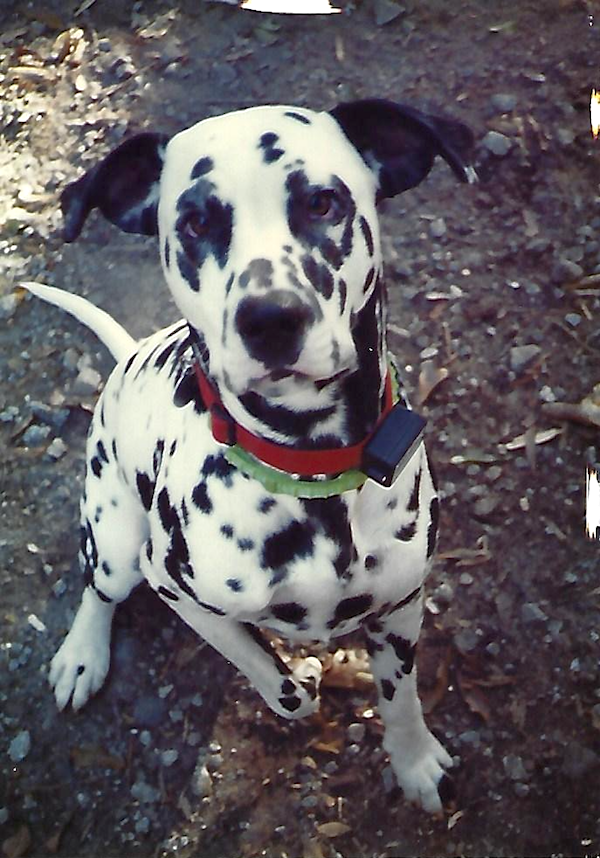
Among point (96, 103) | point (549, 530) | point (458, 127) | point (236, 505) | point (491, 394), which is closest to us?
point (458, 127)

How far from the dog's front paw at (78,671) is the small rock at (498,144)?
2.42 meters

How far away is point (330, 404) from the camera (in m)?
2.01

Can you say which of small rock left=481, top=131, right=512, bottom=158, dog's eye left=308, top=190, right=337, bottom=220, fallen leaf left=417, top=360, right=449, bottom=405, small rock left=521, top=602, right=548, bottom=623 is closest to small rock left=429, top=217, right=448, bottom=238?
small rock left=481, top=131, right=512, bottom=158

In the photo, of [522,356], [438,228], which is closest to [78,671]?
[522,356]

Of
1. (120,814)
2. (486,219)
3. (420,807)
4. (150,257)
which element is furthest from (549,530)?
(150,257)

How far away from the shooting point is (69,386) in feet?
12.2

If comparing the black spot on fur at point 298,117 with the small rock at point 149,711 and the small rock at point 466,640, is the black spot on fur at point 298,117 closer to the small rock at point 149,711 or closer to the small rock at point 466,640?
the small rock at point 466,640

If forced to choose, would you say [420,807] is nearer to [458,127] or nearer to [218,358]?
[218,358]

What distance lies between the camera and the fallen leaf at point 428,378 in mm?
3541

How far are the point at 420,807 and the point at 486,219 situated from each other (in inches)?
87.4

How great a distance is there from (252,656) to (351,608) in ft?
1.21

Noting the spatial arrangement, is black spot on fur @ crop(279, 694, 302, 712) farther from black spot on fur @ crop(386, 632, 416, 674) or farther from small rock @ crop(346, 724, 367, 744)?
small rock @ crop(346, 724, 367, 744)

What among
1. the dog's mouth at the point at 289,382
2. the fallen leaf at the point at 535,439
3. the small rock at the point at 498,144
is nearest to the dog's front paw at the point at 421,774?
the fallen leaf at the point at 535,439

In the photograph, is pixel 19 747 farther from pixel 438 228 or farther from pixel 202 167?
pixel 438 228
